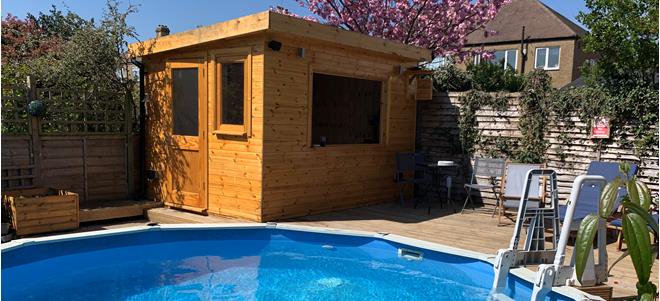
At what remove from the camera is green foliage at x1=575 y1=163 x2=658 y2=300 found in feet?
3.83

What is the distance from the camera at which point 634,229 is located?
1.18 metres

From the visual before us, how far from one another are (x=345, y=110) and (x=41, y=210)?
555cm

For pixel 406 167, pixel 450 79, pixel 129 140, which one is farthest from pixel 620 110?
pixel 129 140

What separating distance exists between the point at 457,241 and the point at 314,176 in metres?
2.31

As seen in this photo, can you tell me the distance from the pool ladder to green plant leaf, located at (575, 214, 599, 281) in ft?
8.08

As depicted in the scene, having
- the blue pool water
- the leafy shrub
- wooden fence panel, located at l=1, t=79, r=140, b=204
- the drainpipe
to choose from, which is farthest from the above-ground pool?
the leafy shrub

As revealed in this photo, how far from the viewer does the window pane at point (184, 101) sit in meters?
7.04

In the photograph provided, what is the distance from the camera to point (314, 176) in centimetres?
696

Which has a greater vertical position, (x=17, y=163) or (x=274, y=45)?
(x=274, y=45)

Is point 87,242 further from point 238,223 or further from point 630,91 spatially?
point 630,91

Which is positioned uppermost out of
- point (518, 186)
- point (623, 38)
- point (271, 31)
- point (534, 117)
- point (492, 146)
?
point (623, 38)

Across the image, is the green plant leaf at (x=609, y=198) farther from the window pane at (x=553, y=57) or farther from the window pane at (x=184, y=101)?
the window pane at (x=553, y=57)

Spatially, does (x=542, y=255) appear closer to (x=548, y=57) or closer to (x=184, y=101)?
(x=184, y=101)

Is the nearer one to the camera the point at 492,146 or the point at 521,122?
the point at 521,122
